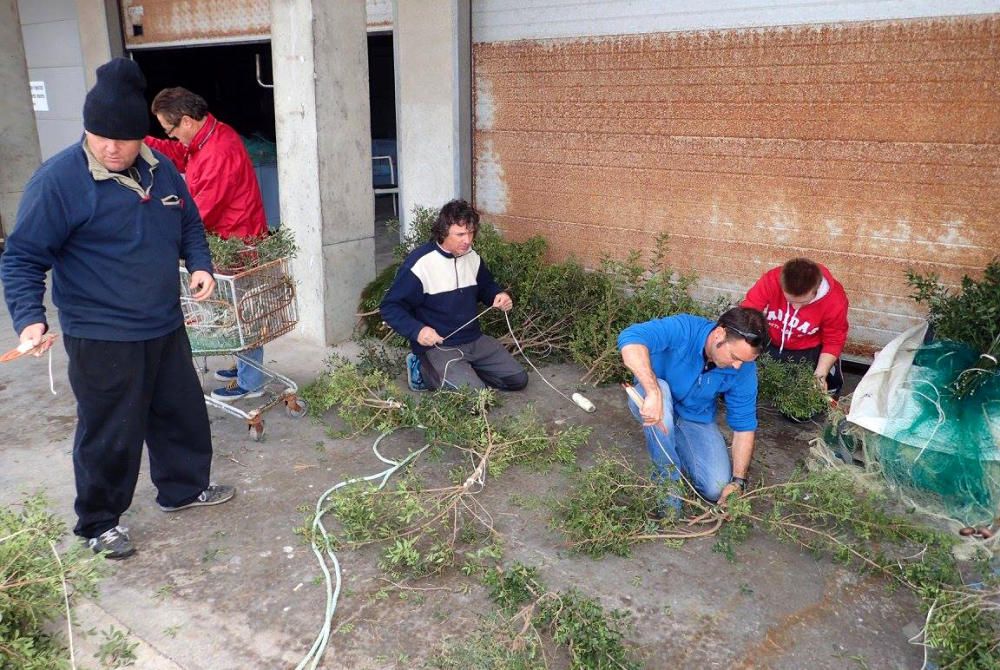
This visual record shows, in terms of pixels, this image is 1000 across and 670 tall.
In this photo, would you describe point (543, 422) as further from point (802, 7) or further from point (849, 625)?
point (802, 7)

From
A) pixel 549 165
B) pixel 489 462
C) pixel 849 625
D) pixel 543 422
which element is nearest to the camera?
pixel 849 625

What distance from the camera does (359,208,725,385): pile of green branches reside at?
5816 millimetres

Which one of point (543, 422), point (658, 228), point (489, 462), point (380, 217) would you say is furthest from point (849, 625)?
Answer: point (380, 217)

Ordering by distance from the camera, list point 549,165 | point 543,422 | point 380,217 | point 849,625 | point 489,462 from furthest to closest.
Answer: point 380,217, point 549,165, point 543,422, point 489,462, point 849,625

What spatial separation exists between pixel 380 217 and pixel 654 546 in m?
10.8

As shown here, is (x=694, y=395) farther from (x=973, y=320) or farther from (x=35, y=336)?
(x=35, y=336)

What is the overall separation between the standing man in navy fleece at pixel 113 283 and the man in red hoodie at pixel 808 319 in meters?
3.48

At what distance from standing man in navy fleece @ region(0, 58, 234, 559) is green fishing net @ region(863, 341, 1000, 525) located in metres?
3.72

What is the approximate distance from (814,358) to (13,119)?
9.92 meters

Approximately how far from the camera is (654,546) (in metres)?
3.75

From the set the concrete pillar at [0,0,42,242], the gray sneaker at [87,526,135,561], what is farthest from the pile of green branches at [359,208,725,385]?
the concrete pillar at [0,0,42,242]

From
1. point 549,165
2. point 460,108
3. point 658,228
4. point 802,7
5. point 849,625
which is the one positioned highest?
point 802,7

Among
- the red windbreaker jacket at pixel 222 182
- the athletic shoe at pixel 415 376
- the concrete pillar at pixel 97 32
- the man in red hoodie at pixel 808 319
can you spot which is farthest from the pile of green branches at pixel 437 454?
the concrete pillar at pixel 97 32

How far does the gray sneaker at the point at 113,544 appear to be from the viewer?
3562mm
